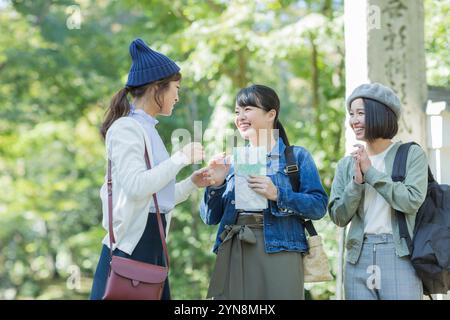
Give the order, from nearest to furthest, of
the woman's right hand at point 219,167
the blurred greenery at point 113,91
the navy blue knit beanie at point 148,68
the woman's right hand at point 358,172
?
1. the navy blue knit beanie at point 148,68
2. the woman's right hand at point 219,167
3. the woman's right hand at point 358,172
4. the blurred greenery at point 113,91

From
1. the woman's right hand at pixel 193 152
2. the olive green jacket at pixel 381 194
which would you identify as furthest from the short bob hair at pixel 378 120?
the woman's right hand at pixel 193 152

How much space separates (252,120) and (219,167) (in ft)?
0.94

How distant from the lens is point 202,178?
10.4ft

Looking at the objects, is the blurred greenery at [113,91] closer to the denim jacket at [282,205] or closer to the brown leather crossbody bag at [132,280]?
the denim jacket at [282,205]

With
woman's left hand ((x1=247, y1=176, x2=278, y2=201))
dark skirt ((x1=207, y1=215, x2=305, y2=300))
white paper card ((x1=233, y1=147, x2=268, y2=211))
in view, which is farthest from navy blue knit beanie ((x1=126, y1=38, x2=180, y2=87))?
dark skirt ((x1=207, y1=215, x2=305, y2=300))

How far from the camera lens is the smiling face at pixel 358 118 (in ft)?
10.9

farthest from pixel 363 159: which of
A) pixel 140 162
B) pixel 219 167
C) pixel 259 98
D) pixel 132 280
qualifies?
pixel 132 280

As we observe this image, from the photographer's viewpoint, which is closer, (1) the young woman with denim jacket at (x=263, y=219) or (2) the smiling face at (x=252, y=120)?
(1) the young woman with denim jacket at (x=263, y=219)

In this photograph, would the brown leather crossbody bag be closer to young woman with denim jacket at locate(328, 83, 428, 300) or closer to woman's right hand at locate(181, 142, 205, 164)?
woman's right hand at locate(181, 142, 205, 164)

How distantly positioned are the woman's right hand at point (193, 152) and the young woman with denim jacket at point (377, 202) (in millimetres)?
807

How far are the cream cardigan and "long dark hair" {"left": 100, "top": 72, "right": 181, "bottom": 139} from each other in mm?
110

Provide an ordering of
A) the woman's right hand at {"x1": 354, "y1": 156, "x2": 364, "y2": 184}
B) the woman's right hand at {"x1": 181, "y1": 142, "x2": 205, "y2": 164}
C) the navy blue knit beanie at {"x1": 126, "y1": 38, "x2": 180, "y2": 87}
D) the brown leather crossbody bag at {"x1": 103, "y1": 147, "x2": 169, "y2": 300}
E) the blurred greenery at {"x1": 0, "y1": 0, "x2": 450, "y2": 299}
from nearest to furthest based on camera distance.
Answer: the brown leather crossbody bag at {"x1": 103, "y1": 147, "x2": 169, "y2": 300}
the woman's right hand at {"x1": 181, "y1": 142, "x2": 205, "y2": 164}
the navy blue knit beanie at {"x1": 126, "y1": 38, "x2": 180, "y2": 87}
the woman's right hand at {"x1": 354, "y1": 156, "x2": 364, "y2": 184}
the blurred greenery at {"x1": 0, "y1": 0, "x2": 450, "y2": 299}

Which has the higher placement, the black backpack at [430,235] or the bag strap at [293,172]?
the bag strap at [293,172]

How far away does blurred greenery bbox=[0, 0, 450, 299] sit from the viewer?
8.54 m
